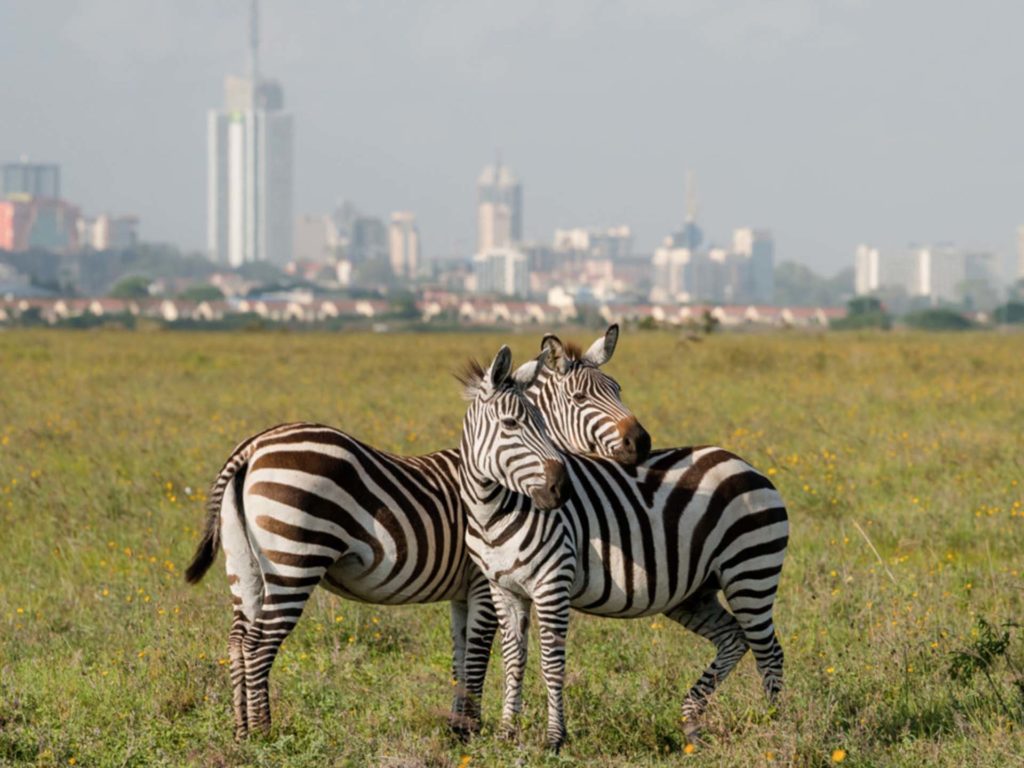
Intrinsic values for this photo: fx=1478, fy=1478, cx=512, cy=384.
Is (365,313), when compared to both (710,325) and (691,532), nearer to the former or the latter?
(710,325)

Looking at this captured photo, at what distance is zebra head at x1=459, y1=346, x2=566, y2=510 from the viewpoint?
235 inches

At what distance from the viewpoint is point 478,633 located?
6.55 meters

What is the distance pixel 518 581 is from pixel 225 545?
1.32m

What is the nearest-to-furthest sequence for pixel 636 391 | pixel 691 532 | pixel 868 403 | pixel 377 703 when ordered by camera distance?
pixel 691 532, pixel 377 703, pixel 868 403, pixel 636 391

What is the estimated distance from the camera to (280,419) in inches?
778

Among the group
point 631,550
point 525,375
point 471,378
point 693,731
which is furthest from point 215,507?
point 693,731

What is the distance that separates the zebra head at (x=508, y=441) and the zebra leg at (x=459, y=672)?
29.4 inches

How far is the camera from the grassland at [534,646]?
648 cm

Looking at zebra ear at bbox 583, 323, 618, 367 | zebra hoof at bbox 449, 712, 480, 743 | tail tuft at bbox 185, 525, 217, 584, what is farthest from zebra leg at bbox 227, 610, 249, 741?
zebra ear at bbox 583, 323, 618, 367

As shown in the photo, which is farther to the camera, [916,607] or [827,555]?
[827,555]

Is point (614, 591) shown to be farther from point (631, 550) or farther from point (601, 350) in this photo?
point (601, 350)

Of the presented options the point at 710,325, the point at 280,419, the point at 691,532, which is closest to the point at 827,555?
the point at 691,532

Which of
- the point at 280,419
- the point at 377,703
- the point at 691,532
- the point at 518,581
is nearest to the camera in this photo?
the point at 518,581

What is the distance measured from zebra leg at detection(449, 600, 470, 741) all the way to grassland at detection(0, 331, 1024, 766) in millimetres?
98
